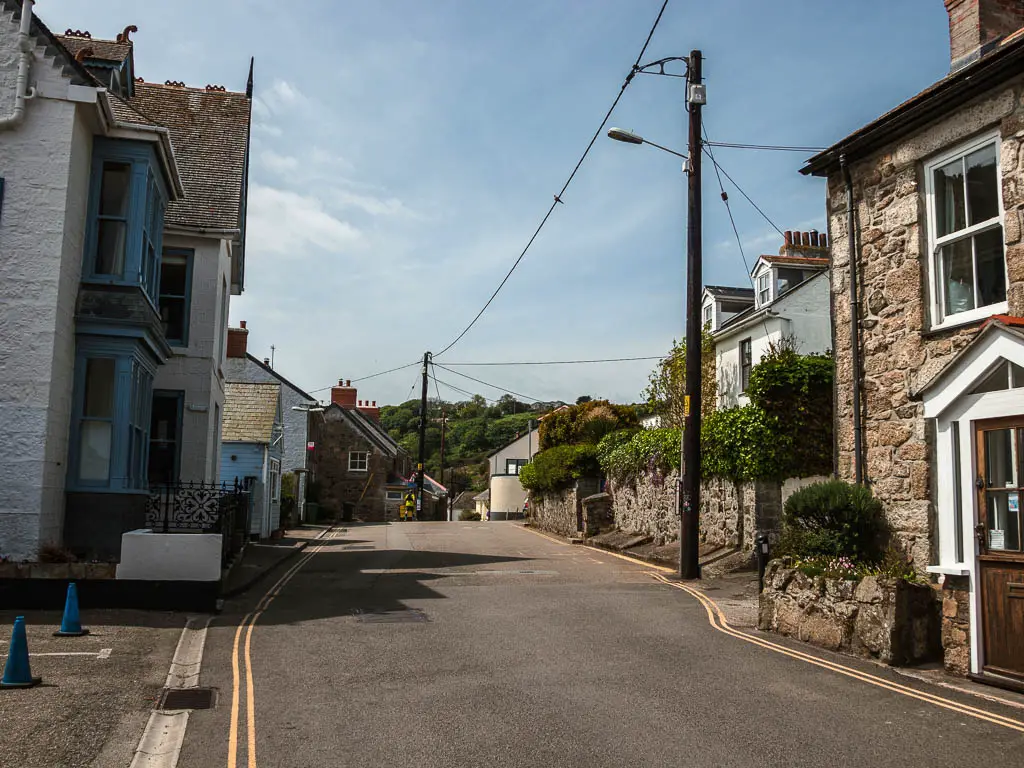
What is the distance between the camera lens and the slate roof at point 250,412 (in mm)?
28297

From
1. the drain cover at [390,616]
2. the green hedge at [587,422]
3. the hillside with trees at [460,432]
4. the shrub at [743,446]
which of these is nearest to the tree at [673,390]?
the green hedge at [587,422]

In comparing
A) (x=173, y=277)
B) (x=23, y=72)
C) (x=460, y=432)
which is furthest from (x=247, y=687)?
(x=460, y=432)

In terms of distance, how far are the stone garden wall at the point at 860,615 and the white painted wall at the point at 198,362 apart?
12.9 metres

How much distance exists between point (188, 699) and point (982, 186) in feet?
31.9

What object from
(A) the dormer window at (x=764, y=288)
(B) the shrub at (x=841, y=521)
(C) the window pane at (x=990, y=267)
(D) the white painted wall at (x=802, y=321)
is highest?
(A) the dormer window at (x=764, y=288)

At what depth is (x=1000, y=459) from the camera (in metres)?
8.76

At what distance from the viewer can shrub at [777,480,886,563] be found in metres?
11.1

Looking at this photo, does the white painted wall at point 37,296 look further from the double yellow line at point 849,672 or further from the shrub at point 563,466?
the shrub at point 563,466

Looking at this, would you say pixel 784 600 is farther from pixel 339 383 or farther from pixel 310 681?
Result: pixel 339 383

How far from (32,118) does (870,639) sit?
44.0 ft

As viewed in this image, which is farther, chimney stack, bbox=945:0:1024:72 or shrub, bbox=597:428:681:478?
shrub, bbox=597:428:681:478

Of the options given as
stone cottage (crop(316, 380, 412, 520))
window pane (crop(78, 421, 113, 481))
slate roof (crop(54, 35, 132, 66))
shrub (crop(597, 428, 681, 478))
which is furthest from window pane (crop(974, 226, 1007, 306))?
stone cottage (crop(316, 380, 412, 520))

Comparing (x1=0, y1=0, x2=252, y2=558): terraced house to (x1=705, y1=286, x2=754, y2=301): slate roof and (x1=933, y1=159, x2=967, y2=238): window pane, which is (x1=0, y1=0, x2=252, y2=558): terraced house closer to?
(x1=933, y1=159, x2=967, y2=238): window pane

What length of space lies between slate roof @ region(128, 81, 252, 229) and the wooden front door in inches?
630
